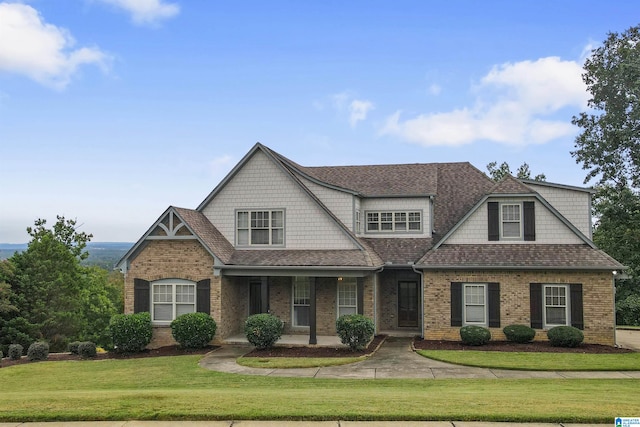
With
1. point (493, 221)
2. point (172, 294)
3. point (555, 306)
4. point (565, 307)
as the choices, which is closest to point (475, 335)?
point (555, 306)

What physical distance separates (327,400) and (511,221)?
44.0 feet

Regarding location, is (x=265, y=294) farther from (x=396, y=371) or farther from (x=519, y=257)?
(x=519, y=257)

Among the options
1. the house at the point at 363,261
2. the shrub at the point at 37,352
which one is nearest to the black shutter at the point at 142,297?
the house at the point at 363,261

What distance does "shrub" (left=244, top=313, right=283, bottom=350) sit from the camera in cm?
1825

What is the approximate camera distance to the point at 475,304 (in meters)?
19.8

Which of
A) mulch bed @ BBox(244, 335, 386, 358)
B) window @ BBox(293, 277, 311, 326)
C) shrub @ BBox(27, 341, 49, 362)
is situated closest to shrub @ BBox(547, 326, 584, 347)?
mulch bed @ BBox(244, 335, 386, 358)

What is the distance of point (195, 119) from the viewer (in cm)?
2461

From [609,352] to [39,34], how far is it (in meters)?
23.1

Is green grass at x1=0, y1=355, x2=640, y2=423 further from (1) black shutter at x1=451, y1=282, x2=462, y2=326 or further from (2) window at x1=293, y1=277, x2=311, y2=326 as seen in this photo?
(2) window at x1=293, y1=277, x2=311, y2=326

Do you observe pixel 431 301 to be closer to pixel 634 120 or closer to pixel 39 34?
pixel 634 120

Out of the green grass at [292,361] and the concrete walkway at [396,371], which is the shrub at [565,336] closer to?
the concrete walkway at [396,371]


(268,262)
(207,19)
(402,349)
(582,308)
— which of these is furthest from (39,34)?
(582,308)

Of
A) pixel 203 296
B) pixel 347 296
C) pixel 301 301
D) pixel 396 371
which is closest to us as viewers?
pixel 396 371

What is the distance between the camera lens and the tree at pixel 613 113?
1017 inches
